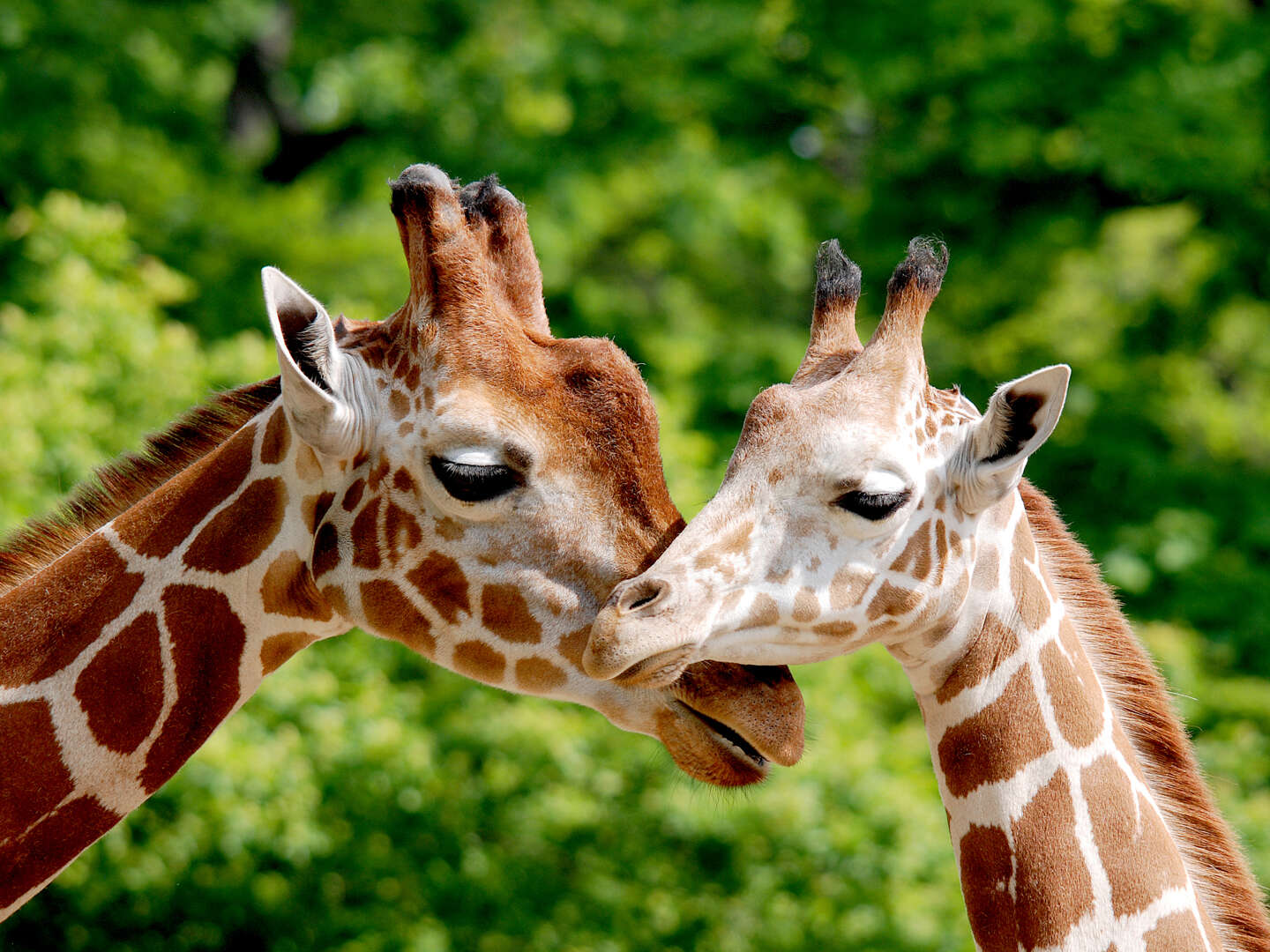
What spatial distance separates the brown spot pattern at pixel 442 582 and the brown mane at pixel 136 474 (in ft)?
2.13

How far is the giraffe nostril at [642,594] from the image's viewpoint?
2830mm

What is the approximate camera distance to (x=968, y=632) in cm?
312

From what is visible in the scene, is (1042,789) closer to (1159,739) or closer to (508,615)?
(1159,739)

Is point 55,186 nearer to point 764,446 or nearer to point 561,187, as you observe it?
point 561,187

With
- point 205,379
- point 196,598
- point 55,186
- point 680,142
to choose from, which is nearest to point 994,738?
point 196,598

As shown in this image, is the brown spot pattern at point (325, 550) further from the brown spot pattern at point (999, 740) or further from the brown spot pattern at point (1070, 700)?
the brown spot pattern at point (1070, 700)

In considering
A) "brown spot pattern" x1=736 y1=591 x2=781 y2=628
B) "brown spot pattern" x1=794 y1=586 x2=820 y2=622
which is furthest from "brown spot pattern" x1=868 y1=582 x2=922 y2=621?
"brown spot pattern" x1=736 y1=591 x2=781 y2=628

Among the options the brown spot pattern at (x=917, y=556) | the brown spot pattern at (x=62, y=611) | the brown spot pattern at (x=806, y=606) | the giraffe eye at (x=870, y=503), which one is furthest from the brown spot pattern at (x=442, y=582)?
the brown spot pattern at (x=917, y=556)

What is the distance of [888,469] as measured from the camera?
3.04m

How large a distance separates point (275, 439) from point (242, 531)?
0.79 feet

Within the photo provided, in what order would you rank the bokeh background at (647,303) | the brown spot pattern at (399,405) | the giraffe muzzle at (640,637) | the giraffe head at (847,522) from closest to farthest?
the giraffe muzzle at (640,637)
the giraffe head at (847,522)
the brown spot pattern at (399,405)
the bokeh background at (647,303)

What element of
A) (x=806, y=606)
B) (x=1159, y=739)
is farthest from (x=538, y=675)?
(x=1159, y=739)

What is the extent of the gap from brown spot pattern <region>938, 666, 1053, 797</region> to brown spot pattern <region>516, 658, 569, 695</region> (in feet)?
3.22

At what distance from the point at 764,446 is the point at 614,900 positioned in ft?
16.6
